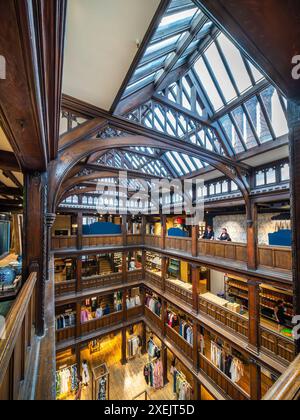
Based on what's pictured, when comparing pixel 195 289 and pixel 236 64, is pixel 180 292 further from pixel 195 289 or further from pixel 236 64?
pixel 236 64

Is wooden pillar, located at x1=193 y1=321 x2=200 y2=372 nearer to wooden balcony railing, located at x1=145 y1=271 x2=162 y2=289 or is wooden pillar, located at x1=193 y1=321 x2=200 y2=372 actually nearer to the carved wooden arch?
wooden balcony railing, located at x1=145 y1=271 x2=162 y2=289

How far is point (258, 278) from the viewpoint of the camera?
15.5 ft

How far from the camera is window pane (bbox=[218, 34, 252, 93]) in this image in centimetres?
384

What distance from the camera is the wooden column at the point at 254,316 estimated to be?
15.6 ft

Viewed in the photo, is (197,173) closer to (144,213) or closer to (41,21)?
(144,213)

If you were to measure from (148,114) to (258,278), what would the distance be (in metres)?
6.29

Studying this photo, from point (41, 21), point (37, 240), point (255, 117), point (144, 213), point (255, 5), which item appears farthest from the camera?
point (144, 213)

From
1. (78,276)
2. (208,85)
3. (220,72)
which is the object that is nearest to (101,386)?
(78,276)

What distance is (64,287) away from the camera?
301 inches

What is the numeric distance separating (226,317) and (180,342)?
2.50 metres

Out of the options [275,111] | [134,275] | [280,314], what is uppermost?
[275,111]

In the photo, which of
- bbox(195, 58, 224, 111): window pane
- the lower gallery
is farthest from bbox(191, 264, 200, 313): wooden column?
bbox(195, 58, 224, 111): window pane
